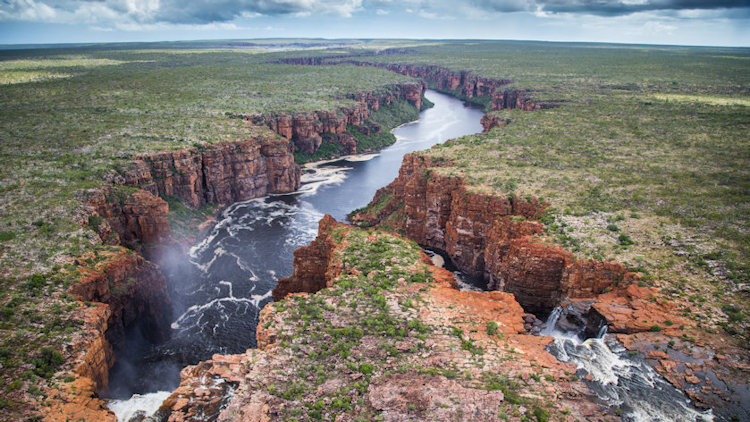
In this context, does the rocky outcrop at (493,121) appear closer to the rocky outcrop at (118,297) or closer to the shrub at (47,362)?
the rocky outcrop at (118,297)

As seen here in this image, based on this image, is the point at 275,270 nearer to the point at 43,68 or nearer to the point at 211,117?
the point at 211,117

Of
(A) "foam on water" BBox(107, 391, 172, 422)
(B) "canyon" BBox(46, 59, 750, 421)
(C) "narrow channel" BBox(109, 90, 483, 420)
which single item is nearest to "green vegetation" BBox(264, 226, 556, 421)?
(B) "canyon" BBox(46, 59, 750, 421)

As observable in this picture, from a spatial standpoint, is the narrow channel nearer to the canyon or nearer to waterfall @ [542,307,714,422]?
the canyon

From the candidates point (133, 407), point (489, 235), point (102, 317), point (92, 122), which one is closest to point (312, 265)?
point (102, 317)

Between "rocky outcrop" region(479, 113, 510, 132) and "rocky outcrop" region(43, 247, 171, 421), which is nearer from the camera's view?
"rocky outcrop" region(43, 247, 171, 421)

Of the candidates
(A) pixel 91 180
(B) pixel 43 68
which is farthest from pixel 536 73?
(B) pixel 43 68
